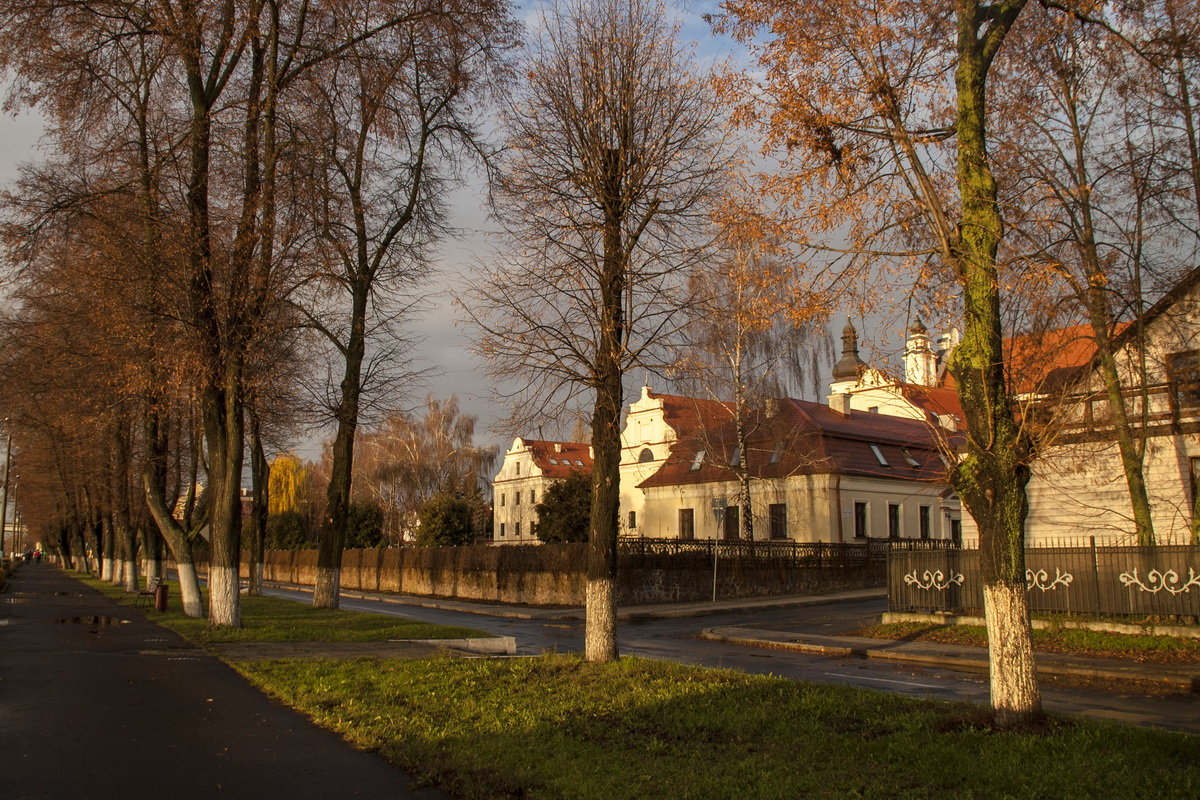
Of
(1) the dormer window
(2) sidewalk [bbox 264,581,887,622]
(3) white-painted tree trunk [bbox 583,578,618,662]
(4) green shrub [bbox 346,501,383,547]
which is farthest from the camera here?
(4) green shrub [bbox 346,501,383,547]

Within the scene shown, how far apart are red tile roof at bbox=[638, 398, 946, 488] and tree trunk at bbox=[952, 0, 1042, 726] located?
29912mm

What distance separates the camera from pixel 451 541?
5141 cm

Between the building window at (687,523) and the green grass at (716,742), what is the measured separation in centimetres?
3990

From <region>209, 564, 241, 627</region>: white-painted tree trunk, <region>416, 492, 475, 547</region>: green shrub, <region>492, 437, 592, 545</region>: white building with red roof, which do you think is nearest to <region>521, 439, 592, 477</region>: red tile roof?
<region>492, 437, 592, 545</region>: white building with red roof

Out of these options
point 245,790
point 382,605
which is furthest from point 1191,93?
point 382,605

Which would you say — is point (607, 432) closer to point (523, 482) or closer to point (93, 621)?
point (93, 621)

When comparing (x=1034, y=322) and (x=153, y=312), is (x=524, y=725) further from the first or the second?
(x=153, y=312)

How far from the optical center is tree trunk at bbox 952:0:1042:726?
8047mm

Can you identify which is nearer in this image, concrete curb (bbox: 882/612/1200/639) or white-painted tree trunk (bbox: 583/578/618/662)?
white-painted tree trunk (bbox: 583/578/618/662)

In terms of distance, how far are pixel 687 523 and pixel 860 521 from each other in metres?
10.2

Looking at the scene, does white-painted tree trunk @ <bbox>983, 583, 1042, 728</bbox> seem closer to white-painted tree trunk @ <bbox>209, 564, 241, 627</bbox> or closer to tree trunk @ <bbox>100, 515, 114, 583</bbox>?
white-painted tree trunk @ <bbox>209, 564, 241, 627</bbox>

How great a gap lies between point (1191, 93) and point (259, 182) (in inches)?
679

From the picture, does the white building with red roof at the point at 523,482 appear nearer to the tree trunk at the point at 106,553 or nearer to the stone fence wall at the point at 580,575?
the tree trunk at the point at 106,553

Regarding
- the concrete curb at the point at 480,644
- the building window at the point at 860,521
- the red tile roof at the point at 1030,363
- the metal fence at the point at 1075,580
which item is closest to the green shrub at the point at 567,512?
the building window at the point at 860,521
